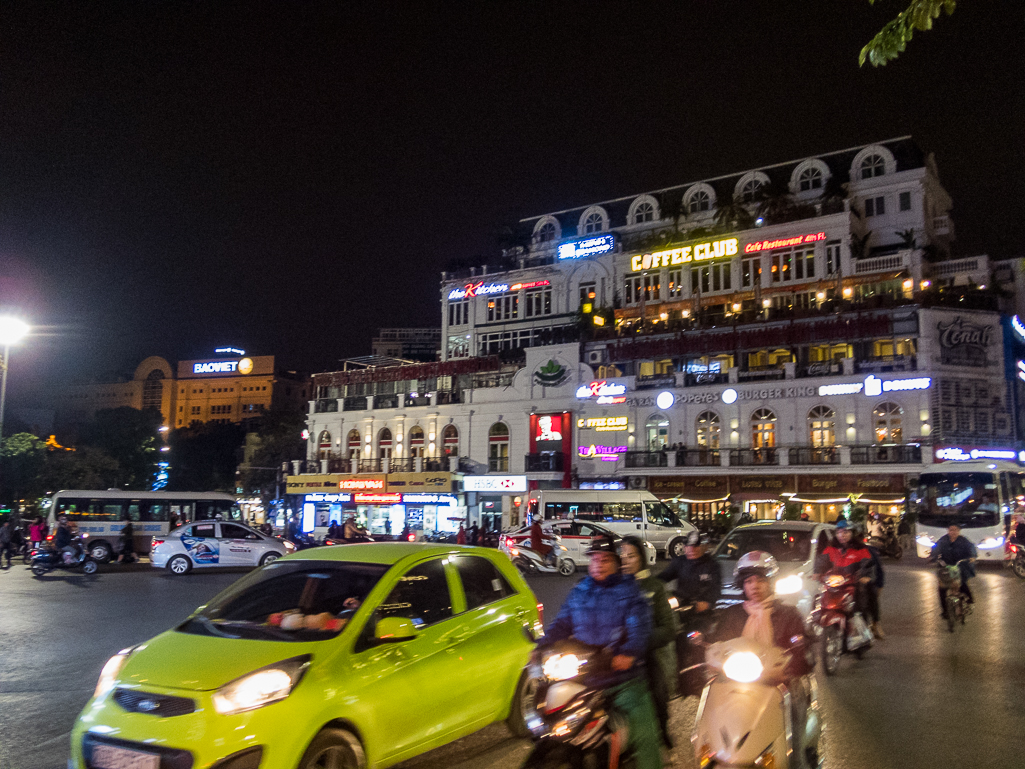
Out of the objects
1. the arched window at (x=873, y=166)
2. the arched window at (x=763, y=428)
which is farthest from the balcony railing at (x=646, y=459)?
the arched window at (x=873, y=166)

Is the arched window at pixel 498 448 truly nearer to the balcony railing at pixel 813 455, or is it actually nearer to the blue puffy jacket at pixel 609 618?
the balcony railing at pixel 813 455

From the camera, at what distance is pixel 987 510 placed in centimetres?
2456

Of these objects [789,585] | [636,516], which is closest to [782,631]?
[789,585]

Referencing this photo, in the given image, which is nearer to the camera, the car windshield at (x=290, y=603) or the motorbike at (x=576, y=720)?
the motorbike at (x=576, y=720)

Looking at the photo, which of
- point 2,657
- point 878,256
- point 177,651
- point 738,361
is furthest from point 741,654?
point 878,256

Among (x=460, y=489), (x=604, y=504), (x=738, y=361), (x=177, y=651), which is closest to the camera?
(x=177, y=651)

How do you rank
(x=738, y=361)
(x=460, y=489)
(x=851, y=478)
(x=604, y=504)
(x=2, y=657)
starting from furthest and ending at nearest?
(x=460, y=489), (x=738, y=361), (x=851, y=478), (x=604, y=504), (x=2, y=657)

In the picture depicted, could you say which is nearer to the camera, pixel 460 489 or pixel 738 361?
pixel 738 361

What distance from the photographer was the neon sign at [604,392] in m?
43.3

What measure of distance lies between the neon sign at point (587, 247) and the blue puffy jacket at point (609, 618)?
4475 cm

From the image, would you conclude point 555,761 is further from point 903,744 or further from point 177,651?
point 903,744

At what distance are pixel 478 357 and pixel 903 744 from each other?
44200mm

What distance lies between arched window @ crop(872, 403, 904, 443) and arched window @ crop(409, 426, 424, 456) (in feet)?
89.8

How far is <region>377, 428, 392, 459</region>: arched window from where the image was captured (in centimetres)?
5325
